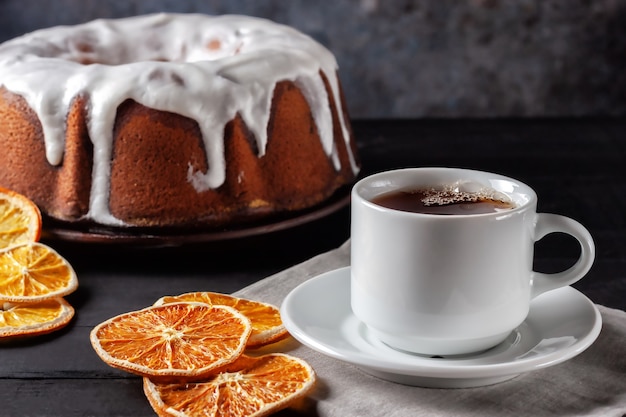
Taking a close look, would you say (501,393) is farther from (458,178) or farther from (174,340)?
(174,340)

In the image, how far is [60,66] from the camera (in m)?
1.54

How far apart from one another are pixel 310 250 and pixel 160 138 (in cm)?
32

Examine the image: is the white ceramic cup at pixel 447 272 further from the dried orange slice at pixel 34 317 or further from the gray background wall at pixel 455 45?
the gray background wall at pixel 455 45

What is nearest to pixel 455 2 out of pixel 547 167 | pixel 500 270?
pixel 547 167

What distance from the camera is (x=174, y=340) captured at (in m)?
1.08

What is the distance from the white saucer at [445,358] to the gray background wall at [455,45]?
4.99ft

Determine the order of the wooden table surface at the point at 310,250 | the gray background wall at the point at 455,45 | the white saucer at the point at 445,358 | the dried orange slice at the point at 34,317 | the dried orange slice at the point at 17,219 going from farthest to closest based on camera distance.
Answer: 1. the gray background wall at the point at 455,45
2. the dried orange slice at the point at 17,219
3. the dried orange slice at the point at 34,317
4. the wooden table surface at the point at 310,250
5. the white saucer at the point at 445,358

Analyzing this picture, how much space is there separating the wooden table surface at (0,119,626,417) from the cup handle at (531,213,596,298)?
30cm

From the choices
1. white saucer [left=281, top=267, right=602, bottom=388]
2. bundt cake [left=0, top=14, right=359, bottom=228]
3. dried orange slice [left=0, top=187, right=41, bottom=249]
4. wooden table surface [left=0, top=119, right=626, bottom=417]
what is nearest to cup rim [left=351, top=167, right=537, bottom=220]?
white saucer [left=281, top=267, right=602, bottom=388]

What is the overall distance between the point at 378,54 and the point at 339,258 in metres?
1.28

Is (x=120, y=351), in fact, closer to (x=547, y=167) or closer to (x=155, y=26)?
(x=155, y=26)

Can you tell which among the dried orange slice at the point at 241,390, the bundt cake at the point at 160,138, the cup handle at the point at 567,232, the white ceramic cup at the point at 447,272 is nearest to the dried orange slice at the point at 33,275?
the bundt cake at the point at 160,138

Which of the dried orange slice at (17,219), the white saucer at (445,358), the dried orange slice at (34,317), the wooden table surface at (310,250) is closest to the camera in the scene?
the white saucer at (445,358)

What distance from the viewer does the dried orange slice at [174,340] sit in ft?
3.37
